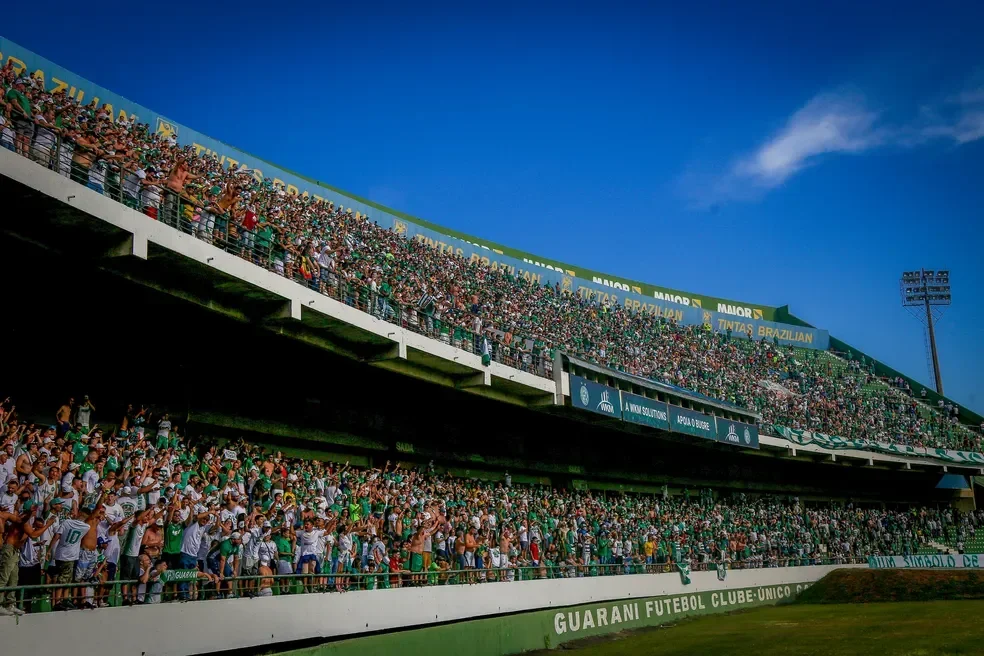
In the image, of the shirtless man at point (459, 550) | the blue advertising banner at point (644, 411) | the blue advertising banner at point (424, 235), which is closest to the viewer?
the shirtless man at point (459, 550)

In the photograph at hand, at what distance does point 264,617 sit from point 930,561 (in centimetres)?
2763

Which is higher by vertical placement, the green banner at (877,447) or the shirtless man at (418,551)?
the green banner at (877,447)

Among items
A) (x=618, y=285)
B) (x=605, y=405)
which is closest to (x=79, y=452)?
(x=605, y=405)

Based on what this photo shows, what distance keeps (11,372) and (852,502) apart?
4285 centimetres

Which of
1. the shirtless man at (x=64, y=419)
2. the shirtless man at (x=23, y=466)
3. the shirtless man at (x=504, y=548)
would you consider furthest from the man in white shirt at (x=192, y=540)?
the shirtless man at (x=504, y=548)

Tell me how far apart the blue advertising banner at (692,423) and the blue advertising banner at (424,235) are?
42.0 feet

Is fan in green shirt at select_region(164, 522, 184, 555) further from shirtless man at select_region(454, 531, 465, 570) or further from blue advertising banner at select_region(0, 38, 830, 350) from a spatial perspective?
blue advertising banner at select_region(0, 38, 830, 350)

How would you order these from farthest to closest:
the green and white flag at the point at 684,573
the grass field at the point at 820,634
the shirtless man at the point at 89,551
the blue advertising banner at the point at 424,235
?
1. the green and white flag at the point at 684,573
2. the blue advertising banner at the point at 424,235
3. the grass field at the point at 820,634
4. the shirtless man at the point at 89,551

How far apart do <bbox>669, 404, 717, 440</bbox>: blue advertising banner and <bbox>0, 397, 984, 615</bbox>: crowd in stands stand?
11.6 feet

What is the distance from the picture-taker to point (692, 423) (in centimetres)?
3200

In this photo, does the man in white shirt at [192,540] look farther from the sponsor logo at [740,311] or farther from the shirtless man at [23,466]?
the sponsor logo at [740,311]

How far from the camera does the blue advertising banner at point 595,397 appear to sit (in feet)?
85.7

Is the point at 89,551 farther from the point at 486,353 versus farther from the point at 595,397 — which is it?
the point at 595,397

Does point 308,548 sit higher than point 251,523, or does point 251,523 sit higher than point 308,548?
point 251,523
